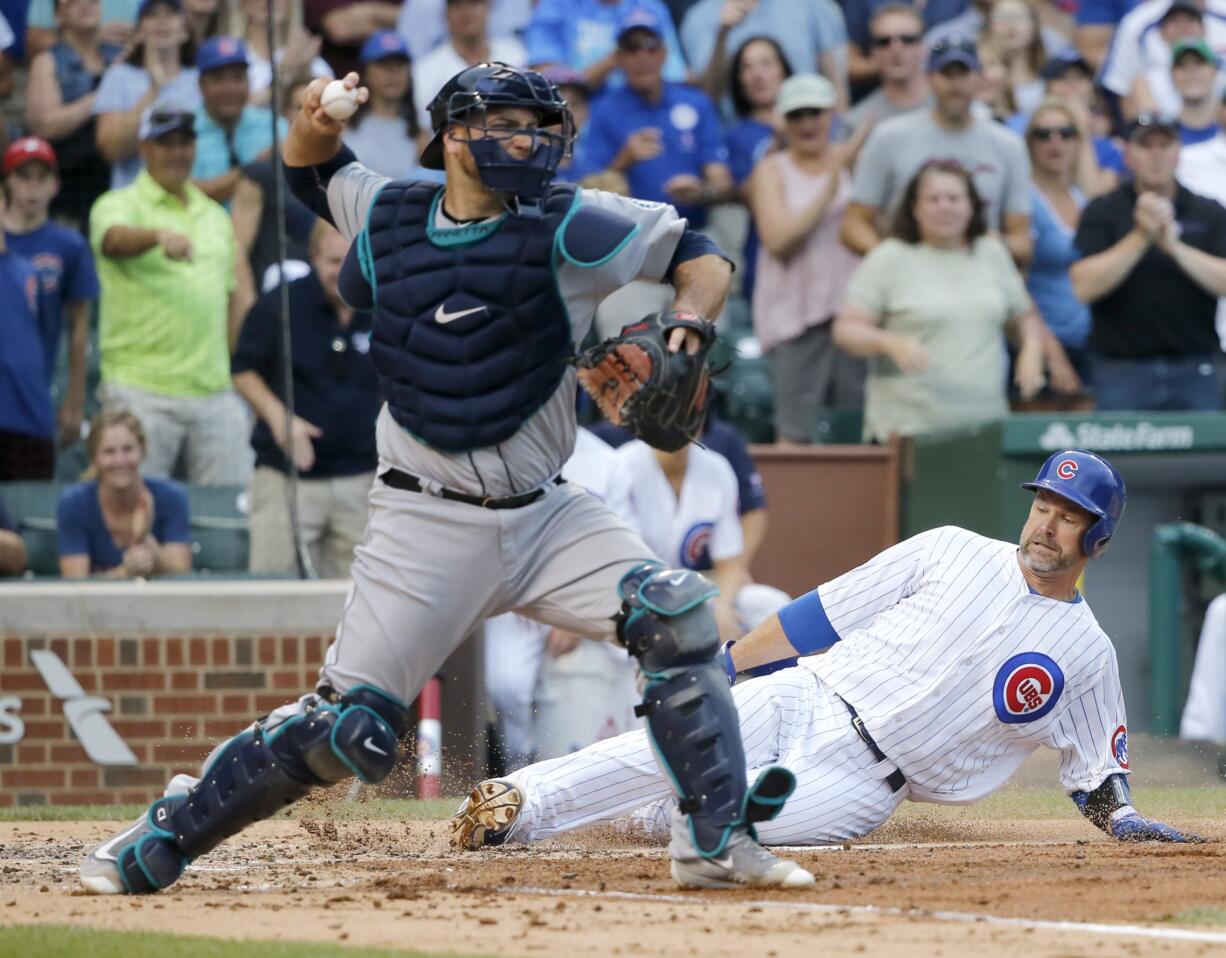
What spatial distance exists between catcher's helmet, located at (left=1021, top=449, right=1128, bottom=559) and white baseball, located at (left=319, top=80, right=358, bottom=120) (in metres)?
2.06

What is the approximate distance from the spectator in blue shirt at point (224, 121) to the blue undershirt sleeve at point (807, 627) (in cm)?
455

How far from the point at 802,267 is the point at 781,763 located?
16.3 feet

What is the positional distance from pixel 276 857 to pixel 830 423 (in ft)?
16.6

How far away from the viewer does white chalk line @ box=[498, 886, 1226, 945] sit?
389 cm

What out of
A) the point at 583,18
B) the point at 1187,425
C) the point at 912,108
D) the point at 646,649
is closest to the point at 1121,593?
the point at 1187,425

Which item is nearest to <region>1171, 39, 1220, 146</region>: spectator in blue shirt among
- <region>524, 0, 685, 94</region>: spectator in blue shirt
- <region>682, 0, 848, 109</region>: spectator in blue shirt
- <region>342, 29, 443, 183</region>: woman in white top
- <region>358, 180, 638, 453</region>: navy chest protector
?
<region>682, 0, 848, 109</region>: spectator in blue shirt

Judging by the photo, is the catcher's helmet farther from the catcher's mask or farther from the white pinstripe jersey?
the catcher's mask

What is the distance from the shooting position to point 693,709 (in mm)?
4379

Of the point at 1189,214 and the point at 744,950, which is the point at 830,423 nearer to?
the point at 1189,214

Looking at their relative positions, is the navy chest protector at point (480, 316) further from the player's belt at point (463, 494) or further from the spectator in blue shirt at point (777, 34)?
the spectator in blue shirt at point (777, 34)

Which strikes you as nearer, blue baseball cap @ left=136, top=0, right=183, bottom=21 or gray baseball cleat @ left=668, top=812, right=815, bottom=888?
gray baseball cleat @ left=668, top=812, right=815, bottom=888

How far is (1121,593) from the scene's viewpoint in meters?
9.66

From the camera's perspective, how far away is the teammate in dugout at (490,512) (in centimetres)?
442

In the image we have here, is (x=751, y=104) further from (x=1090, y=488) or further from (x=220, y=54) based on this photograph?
(x=1090, y=488)
